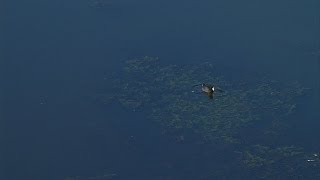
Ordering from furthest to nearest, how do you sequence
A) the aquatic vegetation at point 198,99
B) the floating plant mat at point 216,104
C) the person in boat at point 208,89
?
the person in boat at point 208,89 < the aquatic vegetation at point 198,99 < the floating plant mat at point 216,104

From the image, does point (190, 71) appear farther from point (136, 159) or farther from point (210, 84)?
point (136, 159)

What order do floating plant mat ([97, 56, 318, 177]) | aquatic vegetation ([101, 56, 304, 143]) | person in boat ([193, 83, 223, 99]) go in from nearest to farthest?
floating plant mat ([97, 56, 318, 177]) → aquatic vegetation ([101, 56, 304, 143]) → person in boat ([193, 83, 223, 99])

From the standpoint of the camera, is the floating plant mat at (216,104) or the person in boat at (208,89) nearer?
the floating plant mat at (216,104)

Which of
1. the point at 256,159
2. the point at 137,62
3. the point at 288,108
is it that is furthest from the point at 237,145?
the point at 137,62

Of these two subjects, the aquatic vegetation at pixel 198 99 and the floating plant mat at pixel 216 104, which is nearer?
the floating plant mat at pixel 216 104

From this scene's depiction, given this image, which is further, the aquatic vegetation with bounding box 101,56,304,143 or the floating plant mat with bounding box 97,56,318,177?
the aquatic vegetation with bounding box 101,56,304,143

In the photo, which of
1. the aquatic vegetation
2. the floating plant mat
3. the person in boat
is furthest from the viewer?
the person in boat

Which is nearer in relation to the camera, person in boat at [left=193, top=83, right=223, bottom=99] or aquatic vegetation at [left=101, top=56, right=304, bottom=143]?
aquatic vegetation at [left=101, top=56, right=304, bottom=143]

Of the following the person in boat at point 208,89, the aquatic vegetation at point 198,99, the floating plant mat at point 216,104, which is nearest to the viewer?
the floating plant mat at point 216,104
